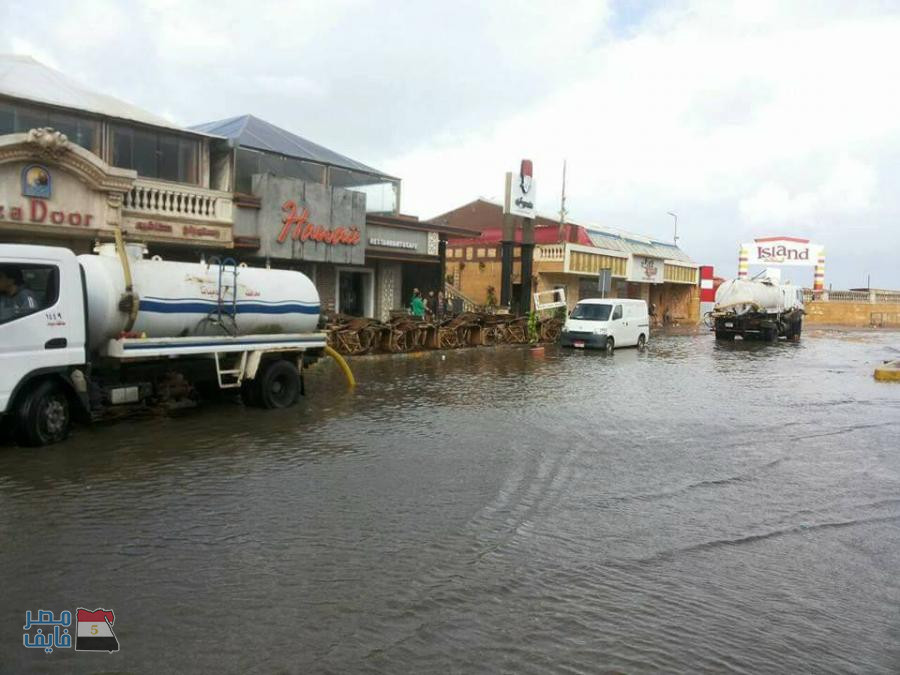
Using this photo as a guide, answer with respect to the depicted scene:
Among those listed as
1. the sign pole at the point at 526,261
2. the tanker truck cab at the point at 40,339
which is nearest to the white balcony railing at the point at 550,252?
the sign pole at the point at 526,261

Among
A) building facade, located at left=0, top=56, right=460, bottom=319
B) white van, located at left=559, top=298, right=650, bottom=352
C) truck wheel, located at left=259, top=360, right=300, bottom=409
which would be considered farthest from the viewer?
white van, located at left=559, top=298, right=650, bottom=352

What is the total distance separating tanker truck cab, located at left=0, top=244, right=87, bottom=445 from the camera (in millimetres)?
8320

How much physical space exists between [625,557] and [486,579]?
3.97ft

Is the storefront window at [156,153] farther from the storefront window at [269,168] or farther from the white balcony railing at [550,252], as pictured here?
the white balcony railing at [550,252]

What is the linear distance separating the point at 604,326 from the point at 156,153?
50.1 ft

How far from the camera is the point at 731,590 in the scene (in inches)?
199

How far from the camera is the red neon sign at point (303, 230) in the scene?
2223 cm

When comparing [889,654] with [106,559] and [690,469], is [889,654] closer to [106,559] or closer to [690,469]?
[690,469]

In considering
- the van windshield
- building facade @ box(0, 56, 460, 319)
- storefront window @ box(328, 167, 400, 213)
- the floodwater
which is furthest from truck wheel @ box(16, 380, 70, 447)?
the van windshield

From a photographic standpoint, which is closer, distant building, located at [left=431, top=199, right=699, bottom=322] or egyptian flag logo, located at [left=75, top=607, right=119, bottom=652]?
egyptian flag logo, located at [left=75, top=607, right=119, bottom=652]

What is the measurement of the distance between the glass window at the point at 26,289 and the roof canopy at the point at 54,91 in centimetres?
1185

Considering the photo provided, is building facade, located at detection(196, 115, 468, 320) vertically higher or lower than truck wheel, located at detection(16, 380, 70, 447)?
higher

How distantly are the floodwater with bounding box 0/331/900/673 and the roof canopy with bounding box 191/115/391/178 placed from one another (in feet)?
47.3

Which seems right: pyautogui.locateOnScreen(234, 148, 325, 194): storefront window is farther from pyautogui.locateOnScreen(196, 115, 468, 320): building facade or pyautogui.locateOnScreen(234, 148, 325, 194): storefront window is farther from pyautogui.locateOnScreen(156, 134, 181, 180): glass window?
pyautogui.locateOnScreen(156, 134, 181, 180): glass window
